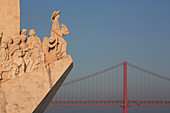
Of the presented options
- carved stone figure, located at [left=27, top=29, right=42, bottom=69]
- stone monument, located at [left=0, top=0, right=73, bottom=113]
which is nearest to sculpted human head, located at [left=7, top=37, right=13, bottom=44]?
stone monument, located at [left=0, top=0, right=73, bottom=113]

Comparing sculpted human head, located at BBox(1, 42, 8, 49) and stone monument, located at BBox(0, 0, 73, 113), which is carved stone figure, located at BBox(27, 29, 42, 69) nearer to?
stone monument, located at BBox(0, 0, 73, 113)

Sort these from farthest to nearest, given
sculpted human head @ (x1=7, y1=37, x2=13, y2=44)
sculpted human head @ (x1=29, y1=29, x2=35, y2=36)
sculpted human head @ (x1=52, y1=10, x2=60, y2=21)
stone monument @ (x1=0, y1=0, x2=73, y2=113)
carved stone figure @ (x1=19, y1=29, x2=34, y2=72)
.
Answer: sculpted human head @ (x1=52, y1=10, x2=60, y2=21) < sculpted human head @ (x1=29, y1=29, x2=35, y2=36) < sculpted human head @ (x1=7, y1=37, x2=13, y2=44) < carved stone figure @ (x1=19, y1=29, x2=34, y2=72) < stone monument @ (x1=0, y1=0, x2=73, y2=113)

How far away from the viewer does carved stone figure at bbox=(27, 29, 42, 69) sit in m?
7.46

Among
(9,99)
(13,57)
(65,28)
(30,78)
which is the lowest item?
(9,99)

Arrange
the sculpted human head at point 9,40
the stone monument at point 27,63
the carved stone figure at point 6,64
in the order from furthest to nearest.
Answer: the sculpted human head at point 9,40
the carved stone figure at point 6,64
the stone monument at point 27,63

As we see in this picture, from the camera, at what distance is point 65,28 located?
7953 mm

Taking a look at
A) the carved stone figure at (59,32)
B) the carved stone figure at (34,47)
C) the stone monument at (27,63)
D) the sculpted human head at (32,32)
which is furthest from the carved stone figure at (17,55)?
the carved stone figure at (59,32)

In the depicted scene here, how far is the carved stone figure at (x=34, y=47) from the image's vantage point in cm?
746

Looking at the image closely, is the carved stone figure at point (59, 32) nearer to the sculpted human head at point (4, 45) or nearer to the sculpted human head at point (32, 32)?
the sculpted human head at point (32, 32)

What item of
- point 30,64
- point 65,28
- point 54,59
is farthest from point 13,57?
point 65,28

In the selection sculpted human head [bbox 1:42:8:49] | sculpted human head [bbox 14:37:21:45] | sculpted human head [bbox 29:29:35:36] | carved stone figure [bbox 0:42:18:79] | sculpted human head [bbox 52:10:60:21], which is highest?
sculpted human head [bbox 52:10:60:21]

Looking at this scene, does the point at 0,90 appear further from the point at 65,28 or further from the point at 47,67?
the point at 65,28

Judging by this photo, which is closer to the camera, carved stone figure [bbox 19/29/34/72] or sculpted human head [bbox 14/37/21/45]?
carved stone figure [bbox 19/29/34/72]

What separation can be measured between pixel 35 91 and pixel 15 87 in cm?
40
